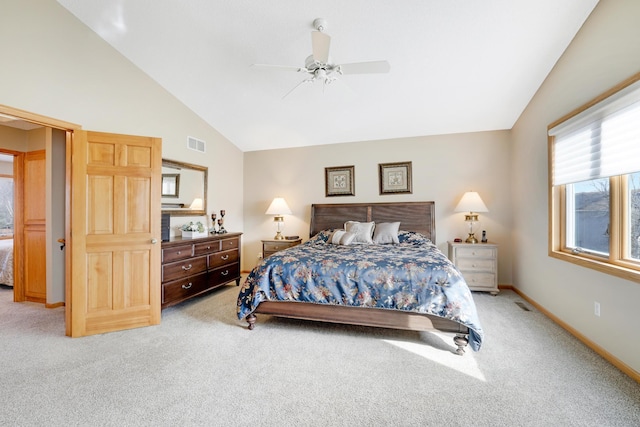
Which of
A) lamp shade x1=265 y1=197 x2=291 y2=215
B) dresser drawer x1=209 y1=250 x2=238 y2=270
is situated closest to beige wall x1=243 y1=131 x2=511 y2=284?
lamp shade x1=265 y1=197 x2=291 y2=215

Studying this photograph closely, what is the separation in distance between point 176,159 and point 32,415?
3.24 meters

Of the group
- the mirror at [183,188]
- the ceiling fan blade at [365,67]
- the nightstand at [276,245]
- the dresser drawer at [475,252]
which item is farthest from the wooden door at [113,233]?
the dresser drawer at [475,252]

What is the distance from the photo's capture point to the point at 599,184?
2662mm

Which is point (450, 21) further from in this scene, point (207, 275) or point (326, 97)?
point (207, 275)

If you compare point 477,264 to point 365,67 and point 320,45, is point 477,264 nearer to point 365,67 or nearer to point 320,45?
point 365,67

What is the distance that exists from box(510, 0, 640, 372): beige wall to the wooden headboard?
1.31 meters

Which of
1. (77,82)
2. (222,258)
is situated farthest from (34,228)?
(222,258)

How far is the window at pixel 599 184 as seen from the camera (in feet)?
7.18

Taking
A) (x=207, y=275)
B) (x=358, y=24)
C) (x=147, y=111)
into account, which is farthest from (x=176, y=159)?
(x=358, y=24)

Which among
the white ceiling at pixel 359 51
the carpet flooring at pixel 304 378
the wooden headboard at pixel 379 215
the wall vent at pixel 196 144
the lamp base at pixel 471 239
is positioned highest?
the white ceiling at pixel 359 51

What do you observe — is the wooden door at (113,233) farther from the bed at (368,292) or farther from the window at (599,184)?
the window at (599,184)

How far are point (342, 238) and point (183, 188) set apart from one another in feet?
8.44

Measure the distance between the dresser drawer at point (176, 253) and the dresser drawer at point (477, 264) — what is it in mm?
3910

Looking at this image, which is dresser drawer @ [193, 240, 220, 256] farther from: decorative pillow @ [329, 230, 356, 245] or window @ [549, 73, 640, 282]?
window @ [549, 73, 640, 282]
